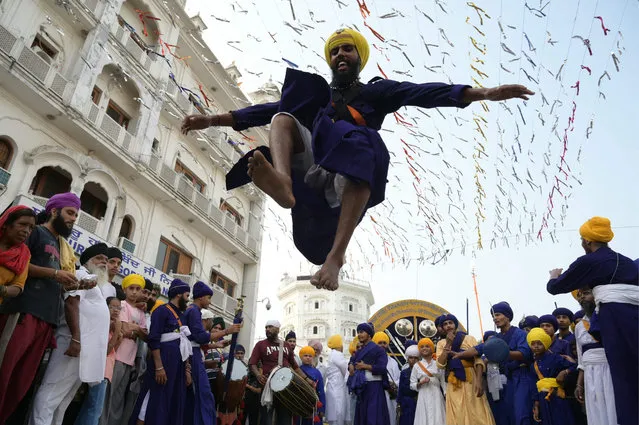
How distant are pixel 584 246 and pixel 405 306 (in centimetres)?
1268

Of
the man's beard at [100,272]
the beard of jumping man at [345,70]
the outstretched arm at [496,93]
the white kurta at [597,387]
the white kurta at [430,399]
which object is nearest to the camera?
the outstretched arm at [496,93]

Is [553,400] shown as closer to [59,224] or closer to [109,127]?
[59,224]

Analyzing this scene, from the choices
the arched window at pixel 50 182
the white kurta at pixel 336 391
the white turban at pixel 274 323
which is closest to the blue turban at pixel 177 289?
the white turban at pixel 274 323

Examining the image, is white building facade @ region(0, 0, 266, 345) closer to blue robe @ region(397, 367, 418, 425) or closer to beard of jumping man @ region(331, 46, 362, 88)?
beard of jumping man @ region(331, 46, 362, 88)

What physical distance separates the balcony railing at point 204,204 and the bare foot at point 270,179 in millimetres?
13138

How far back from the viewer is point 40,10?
11156 mm

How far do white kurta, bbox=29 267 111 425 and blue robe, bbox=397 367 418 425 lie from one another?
4.54 meters

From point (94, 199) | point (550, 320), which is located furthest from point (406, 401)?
point (94, 199)

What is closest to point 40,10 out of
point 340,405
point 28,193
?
point 28,193

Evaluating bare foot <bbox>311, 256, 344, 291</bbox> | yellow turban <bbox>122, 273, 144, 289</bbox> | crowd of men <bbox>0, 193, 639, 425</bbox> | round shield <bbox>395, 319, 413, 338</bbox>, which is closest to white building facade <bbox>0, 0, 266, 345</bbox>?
yellow turban <bbox>122, 273, 144, 289</bbox>

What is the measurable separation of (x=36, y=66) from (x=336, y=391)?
32.0ft

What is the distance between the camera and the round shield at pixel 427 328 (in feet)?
50.9

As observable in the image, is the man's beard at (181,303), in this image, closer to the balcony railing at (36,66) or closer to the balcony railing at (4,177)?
the balcony railing at (4,177)

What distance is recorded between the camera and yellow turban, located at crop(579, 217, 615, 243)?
3.54 metres
